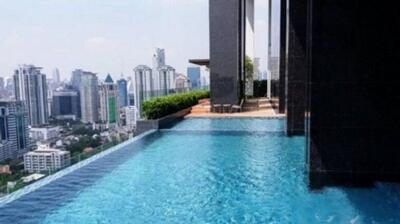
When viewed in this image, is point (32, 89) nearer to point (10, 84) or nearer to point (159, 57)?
point (10, 84)

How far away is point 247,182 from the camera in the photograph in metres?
5.51

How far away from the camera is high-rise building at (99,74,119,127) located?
532 inches

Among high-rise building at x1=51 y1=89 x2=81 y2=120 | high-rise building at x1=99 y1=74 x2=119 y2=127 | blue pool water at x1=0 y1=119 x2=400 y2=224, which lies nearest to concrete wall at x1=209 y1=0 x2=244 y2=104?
high-rise building at x1=99 y1=74 x2=119 y2=127

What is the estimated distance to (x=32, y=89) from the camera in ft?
49.5

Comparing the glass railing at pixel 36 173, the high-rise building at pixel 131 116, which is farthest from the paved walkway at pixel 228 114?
the glass railing at pixel 36 173

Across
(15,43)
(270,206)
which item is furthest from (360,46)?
(15,43)

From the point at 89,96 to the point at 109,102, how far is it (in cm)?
190

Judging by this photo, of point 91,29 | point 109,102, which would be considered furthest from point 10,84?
point 91,29

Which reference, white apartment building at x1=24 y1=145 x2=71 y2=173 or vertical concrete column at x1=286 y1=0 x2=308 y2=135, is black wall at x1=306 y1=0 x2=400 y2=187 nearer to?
vertical concrete column at x1=286 y1=0 x2=308 y2=135

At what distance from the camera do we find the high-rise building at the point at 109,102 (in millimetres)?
13512

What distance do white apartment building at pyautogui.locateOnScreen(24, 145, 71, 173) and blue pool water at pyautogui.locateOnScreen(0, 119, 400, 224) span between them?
254mm

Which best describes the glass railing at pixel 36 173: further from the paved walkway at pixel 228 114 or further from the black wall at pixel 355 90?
the paved walkway at pixel 228 114

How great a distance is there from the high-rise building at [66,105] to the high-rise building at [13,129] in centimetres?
349

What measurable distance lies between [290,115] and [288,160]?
270 centimetres
